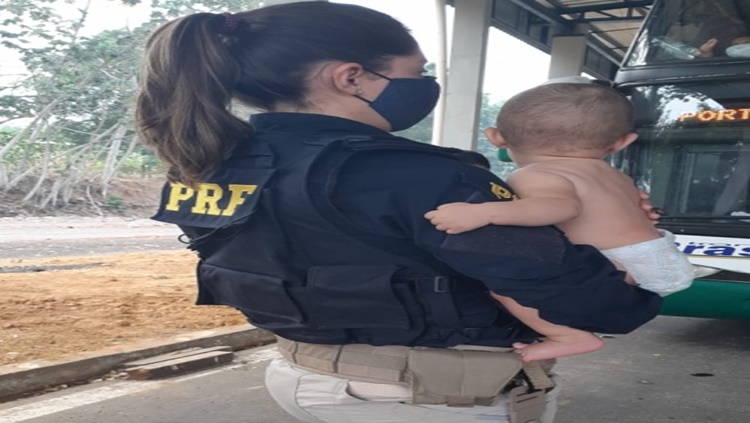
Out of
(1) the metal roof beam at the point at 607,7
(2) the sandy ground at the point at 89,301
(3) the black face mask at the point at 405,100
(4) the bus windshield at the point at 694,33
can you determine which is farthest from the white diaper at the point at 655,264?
(1) the metal roof beam at the point at 607,7

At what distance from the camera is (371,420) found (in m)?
1.48

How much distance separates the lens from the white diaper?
1457mm

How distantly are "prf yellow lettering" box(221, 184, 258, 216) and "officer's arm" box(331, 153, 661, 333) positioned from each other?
160mm

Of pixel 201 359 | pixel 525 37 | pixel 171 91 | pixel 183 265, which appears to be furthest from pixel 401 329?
pixel 525 37

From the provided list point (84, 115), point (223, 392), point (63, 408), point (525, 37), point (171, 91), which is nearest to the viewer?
point (171, 91)

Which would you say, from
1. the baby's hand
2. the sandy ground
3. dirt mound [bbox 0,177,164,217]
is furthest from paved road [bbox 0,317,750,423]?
dirt mound [bbox 0,177,164,217]

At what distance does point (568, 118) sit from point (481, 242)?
357 mm

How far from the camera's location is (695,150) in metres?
6.80

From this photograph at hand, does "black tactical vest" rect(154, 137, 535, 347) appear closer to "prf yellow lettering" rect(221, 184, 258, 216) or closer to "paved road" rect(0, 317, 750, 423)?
"prf yellow lettering" rect(221, 184, 258, 216)

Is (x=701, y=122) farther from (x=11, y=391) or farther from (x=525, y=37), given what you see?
(x=525, y=37)

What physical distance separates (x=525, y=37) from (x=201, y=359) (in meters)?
17.3

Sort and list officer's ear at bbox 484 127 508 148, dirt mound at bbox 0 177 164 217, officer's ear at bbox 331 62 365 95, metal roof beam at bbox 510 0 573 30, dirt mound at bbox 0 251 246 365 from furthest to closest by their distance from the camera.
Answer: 1. dirt mound at bbox 0 177 164 217
2. metal roof beam at bbox 510 0 573 30
3. dirt mound at bbox 0 251 246 365
4. officer's ear at bbox 484 127 508 148
5. officer's ear at bbox 331 62 365 95

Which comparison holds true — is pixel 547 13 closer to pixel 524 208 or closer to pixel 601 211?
pixel 601 211

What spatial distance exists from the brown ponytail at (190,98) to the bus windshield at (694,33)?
6124mm
